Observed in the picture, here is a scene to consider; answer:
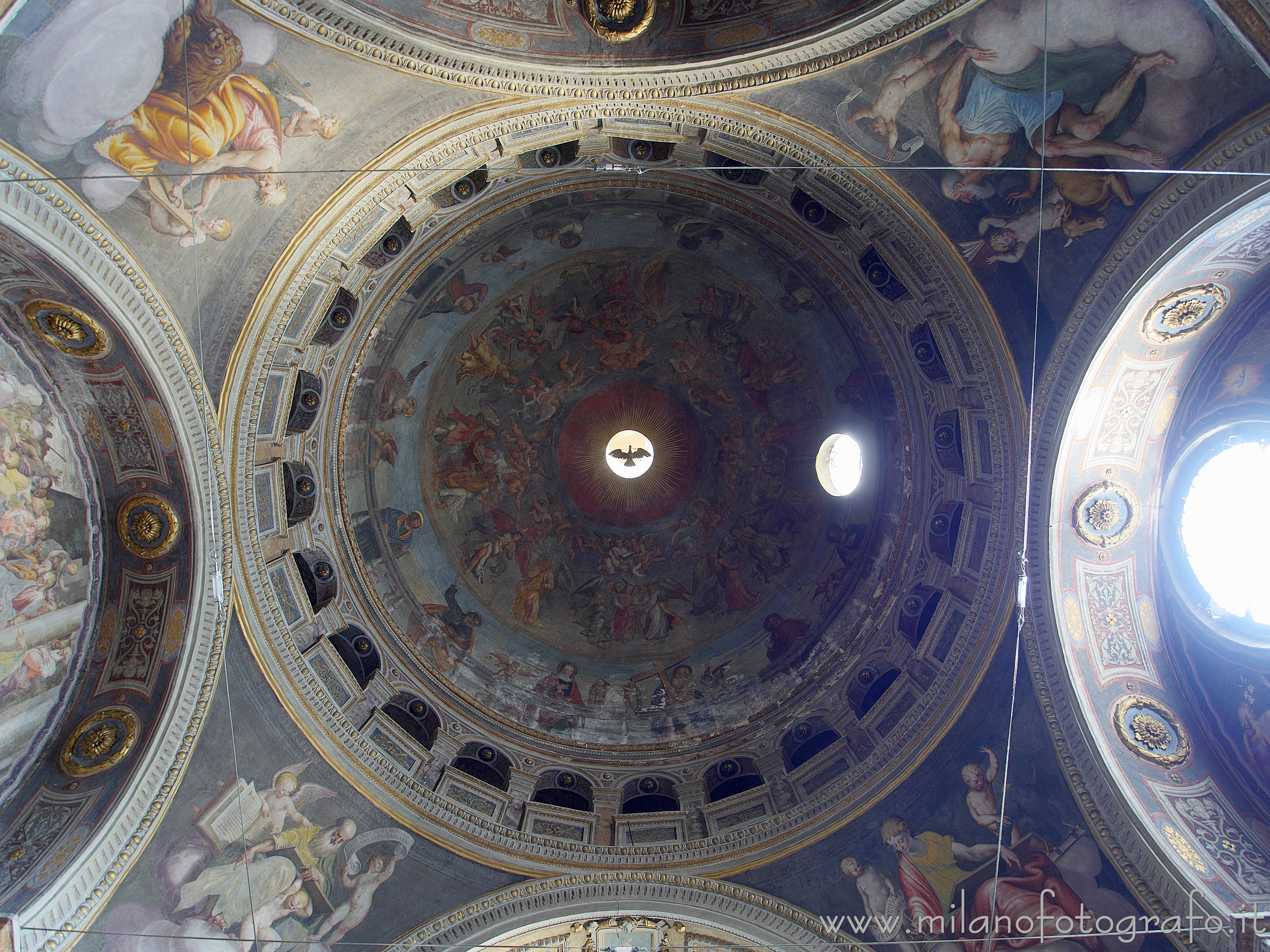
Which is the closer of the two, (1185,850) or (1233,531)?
(1185,850)

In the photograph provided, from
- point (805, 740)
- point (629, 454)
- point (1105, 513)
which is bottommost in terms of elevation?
point (805, 740)

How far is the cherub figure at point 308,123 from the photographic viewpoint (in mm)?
9984

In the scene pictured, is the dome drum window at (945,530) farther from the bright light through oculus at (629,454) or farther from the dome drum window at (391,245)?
the dome drum window at (391,245)

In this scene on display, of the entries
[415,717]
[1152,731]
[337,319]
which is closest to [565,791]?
[415,717]

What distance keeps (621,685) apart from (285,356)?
9.18 meters

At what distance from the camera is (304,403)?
13.0 metres

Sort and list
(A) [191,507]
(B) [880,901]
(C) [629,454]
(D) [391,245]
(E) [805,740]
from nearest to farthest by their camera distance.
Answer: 1. (A) [191,507]
2. (B) [880,901]
3. (D) [391,245]
4. (E) [805,740]
5. (C) [629,454]

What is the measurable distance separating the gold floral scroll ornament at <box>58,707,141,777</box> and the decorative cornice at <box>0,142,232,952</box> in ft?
1.40

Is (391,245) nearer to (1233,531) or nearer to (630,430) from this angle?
(630,430)

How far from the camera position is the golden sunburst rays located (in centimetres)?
1781

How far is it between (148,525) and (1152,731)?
15.2m

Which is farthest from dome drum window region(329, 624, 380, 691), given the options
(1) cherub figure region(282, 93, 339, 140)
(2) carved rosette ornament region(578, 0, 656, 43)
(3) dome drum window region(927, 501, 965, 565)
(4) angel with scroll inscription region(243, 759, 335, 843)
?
(2) carved rosette ornament region(578, 0, 656, 43)

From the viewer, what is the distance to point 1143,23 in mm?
9031

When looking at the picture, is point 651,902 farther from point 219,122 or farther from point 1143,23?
point 1143,23
